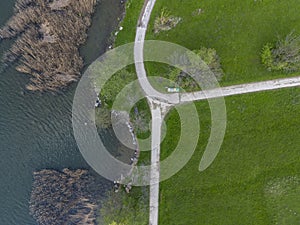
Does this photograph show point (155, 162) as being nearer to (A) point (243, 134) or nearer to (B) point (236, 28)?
(A) point (243, 134)

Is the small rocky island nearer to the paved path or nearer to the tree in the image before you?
the paved path

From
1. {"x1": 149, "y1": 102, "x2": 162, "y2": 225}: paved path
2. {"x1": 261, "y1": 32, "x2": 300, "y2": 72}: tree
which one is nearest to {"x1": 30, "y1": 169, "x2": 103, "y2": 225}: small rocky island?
{"x1": 149, "y1": 102, "x2": 162, "y2": 225}: paved path

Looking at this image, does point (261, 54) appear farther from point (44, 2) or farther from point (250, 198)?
point (44, 2)

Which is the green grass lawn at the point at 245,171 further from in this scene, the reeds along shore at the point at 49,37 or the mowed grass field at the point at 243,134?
the reeds along shore at the point at 49,37

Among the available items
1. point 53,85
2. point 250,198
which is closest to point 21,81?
point 53,85

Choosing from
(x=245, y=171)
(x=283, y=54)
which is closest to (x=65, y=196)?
(x=245, y=171)

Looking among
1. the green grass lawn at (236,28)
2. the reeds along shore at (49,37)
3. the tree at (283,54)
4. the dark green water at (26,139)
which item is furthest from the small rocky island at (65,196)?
the tree at (283,54)
